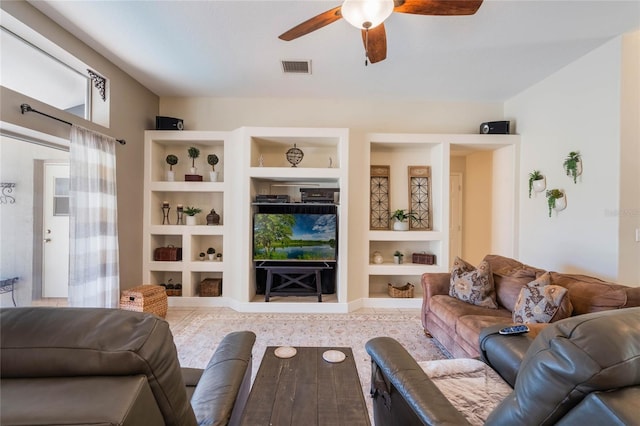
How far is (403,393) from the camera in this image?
3.77 ft

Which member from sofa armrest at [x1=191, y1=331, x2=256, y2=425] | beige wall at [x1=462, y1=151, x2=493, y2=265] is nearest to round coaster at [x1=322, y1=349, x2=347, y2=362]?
sofa armrest at [x1=191, y1=331, x2=256, y2=425]

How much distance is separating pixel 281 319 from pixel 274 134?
7.73ft

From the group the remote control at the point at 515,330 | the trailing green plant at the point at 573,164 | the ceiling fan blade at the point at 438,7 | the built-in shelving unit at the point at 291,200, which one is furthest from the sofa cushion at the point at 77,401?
the trailing green plant at the point at 573,164

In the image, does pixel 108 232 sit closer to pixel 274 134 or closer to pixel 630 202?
pixel 274 134

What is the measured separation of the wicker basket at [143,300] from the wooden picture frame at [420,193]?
11.9ft

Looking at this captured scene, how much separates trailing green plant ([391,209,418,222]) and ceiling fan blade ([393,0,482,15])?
8.38 feet

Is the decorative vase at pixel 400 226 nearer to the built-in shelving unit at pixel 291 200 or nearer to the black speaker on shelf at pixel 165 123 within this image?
the built-in shelving unit at pixel 291 200

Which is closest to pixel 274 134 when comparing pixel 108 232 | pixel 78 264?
pixel 108 232

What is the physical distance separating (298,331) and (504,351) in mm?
2043

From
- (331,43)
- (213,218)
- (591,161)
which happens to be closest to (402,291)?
(591,161)

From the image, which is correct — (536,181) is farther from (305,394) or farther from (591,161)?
(305,394)

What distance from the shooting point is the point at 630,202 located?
254 centimetres

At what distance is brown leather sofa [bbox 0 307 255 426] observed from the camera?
0.56m

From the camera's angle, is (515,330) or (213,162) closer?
(515,330)
